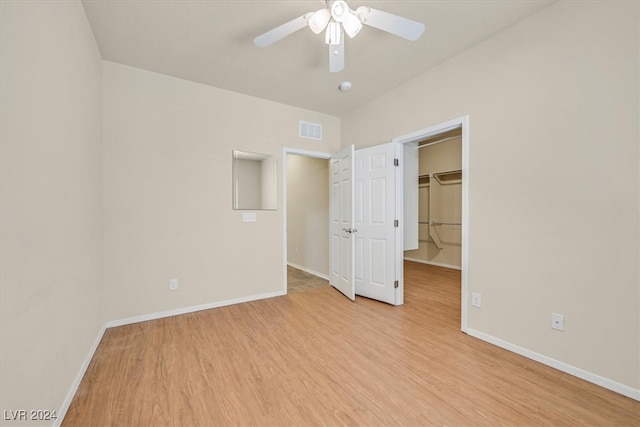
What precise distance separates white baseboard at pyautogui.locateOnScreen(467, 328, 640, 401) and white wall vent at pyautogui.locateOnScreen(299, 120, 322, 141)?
323 cm

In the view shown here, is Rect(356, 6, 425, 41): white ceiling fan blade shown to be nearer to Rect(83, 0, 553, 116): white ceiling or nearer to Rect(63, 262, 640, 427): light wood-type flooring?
Rect(83, 0, 553, 116): white ceiling

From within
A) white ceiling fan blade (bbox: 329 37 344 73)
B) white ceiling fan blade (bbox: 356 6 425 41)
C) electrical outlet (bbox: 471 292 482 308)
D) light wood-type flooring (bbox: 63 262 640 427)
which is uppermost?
white ceiling fan blade (bbox: 356 6 425 41)

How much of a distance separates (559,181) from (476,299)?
4.03 feet

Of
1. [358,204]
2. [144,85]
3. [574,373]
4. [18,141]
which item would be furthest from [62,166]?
[574,373]

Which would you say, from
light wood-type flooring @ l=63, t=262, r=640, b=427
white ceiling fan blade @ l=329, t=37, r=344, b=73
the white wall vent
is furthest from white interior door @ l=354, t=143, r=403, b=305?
white ceiling fan blade @ l=329, t=37, r=344, b=73

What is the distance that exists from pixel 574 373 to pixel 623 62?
2.15 metres

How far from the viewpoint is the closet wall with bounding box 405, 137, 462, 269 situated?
18.4ft

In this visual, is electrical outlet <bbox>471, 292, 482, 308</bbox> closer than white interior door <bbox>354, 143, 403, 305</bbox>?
Yes

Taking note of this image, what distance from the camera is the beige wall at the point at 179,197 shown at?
279 centimetres

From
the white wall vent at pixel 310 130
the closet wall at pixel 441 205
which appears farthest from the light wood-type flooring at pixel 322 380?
the closet wall at pixel 441 205

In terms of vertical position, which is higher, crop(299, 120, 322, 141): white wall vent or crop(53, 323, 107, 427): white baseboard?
crop(299, 120, 322, 141): white wall vent

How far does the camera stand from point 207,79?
123 inches

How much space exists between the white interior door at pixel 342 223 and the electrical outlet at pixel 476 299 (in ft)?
4.69

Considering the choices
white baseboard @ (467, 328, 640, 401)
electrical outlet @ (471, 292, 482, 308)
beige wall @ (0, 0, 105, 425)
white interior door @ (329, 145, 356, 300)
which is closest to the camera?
beige wall @ (0, 0, 105, 425)
